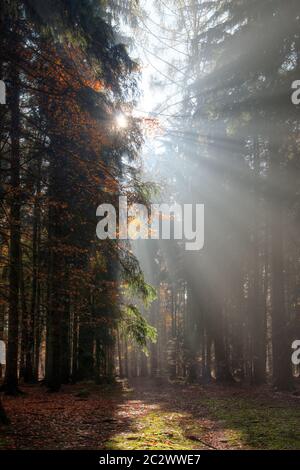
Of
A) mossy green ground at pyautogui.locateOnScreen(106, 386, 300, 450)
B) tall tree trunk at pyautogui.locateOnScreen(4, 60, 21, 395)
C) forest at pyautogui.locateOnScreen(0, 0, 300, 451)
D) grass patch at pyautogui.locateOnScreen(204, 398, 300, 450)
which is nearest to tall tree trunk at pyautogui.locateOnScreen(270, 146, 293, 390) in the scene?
forest at pyautogui.locateOnScreen(0, 0, 300, 451)

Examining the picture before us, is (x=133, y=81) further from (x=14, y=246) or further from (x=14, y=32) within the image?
(x=14, y=246)

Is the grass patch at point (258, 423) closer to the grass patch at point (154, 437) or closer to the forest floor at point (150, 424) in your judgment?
the forest floor at point (150, 424)

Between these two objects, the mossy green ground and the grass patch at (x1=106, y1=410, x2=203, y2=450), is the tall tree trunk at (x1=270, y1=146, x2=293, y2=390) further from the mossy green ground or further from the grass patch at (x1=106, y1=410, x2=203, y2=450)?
the grass patch at (x1=106, y1=410, x2=203, y2=450)

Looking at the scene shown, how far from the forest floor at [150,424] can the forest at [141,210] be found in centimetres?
6

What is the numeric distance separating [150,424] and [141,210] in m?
5.50

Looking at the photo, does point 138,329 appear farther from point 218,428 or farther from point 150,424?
point 218,428

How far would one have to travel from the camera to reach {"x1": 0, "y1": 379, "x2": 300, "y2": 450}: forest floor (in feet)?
24.1

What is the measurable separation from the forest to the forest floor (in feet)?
0.20

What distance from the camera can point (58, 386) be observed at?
15.4 metres

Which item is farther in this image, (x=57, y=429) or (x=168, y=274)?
(x=168, y=274)

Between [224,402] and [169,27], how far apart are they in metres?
19.4

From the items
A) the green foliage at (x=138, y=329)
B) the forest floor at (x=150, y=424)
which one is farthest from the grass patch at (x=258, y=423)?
the green foliage at (x=138, y=329)

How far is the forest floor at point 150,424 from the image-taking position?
289 inches
